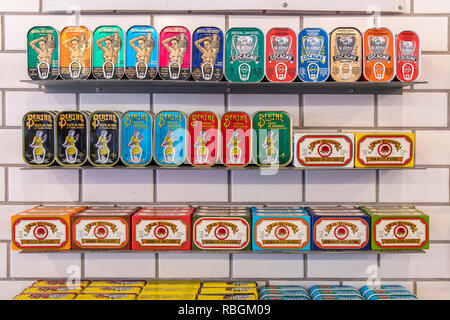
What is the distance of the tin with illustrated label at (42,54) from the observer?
193 centimetres

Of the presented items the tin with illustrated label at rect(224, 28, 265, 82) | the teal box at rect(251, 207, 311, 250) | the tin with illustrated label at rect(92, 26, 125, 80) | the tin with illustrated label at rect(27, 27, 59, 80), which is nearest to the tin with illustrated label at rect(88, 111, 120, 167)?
the tin with illustrated label at rect(92, 26, 125, 80)

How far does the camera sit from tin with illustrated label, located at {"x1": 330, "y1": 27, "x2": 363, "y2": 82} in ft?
6.32

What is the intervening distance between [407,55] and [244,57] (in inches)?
31.5

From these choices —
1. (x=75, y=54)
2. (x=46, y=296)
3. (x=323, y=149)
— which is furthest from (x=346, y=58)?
(x=46, y=296)

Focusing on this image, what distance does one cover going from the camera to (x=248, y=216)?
76.7 inches

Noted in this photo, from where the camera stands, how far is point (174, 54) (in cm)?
A: 192

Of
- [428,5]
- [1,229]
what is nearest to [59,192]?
[1,229]

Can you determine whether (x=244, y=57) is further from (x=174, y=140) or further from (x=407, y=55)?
(x=407, y=55)

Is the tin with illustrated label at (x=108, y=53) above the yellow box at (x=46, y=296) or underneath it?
above

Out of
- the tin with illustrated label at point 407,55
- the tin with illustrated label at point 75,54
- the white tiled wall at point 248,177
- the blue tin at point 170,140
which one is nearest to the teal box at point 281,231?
the white tiled wall at point 248,177

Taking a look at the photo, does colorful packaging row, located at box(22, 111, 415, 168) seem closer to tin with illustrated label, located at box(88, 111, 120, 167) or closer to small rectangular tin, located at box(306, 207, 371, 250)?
tin with illustrated label, located at box(88, 111, 120, 167)

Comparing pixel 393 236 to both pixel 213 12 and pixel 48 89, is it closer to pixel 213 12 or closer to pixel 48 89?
pixel 213 12

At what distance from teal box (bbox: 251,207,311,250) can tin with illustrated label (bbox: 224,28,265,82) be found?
689mm

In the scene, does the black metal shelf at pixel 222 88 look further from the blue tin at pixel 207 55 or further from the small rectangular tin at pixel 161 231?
the small rectangular tin at pixel 161 231
